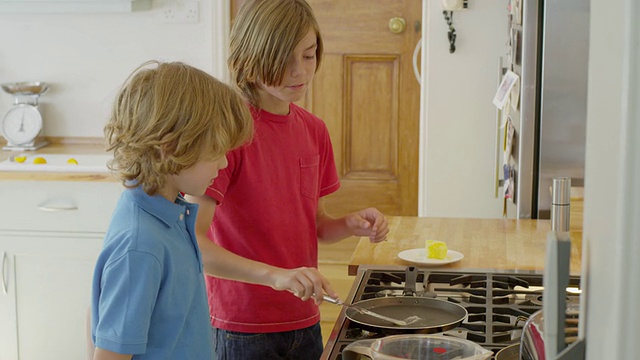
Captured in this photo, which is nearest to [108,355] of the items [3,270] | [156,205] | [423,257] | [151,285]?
[151,285]

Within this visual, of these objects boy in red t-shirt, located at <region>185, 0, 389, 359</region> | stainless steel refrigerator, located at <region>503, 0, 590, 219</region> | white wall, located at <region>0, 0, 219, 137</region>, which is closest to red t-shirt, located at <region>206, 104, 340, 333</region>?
boy in red t-shirt, located at <region>185, 0, 389, 359</region>

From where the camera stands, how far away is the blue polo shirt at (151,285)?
1.21 metres

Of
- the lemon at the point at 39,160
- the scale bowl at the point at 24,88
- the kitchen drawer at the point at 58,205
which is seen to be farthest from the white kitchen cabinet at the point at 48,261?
the scale bowl at the point at 24,88

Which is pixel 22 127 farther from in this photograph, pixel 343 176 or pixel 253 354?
pixel 253 354

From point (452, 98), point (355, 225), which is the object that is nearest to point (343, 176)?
point (452, 98)

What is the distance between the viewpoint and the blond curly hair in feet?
4.14

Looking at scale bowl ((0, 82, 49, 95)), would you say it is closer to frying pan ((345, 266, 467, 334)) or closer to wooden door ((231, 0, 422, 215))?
wooden door ((231, 0, 422, 215))

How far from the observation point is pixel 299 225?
1.69 m

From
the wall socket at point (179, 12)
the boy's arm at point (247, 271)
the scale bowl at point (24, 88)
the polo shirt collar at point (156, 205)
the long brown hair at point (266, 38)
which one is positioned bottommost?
the boy's arm at point (247, 271)

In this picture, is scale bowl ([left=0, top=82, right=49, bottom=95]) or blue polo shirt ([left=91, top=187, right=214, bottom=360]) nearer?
blue polo shirt ([left=91, top=187, right=214, bottom=360])

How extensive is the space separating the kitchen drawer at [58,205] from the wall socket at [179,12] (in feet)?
3.19

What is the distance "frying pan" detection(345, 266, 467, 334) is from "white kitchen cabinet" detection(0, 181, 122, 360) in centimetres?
190

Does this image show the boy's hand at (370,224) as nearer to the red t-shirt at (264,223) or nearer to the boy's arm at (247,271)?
the red t-shirt at (264,223)

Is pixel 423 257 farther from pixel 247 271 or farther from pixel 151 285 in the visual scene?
pixel 151 285
